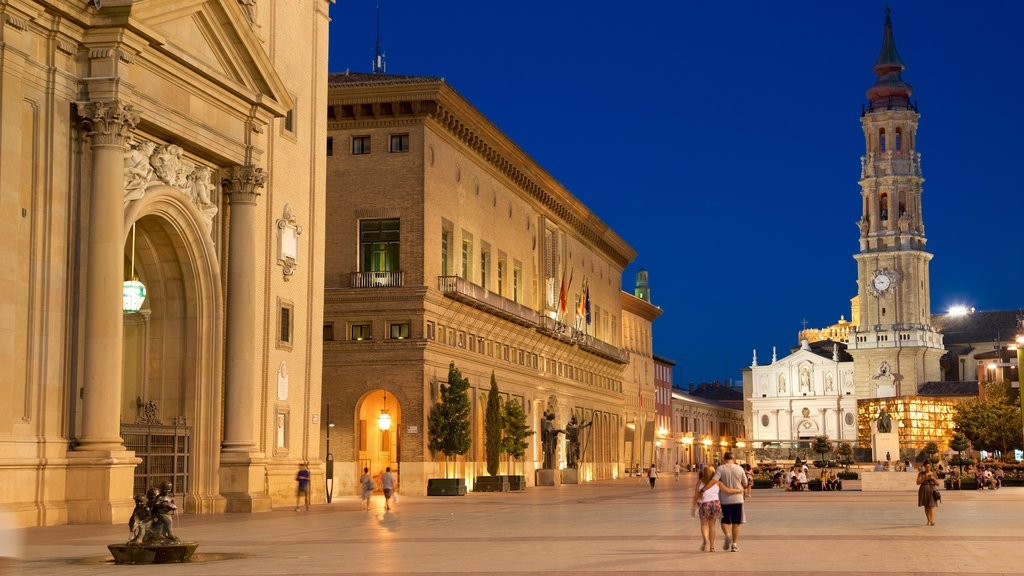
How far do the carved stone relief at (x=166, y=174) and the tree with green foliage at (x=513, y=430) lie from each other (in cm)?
3499

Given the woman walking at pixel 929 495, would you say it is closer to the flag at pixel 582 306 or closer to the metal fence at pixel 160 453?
the metal fence at pixel 160 453

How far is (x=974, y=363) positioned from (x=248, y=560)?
7204 inches

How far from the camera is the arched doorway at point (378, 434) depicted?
65.0 metres

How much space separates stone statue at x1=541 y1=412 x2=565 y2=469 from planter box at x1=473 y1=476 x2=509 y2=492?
1678 centimetres

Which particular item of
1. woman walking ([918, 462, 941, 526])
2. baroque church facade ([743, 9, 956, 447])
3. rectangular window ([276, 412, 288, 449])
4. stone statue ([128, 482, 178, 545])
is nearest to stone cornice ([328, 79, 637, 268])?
rectangular window ([276, 412, 288, 449])

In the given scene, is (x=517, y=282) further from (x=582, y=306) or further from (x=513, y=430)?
(x=582, y=306)

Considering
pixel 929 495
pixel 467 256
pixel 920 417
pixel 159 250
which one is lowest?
pixel 929 495

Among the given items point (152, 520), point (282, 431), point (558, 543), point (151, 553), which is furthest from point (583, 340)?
point (151, 553)

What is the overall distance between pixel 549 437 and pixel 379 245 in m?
24.5

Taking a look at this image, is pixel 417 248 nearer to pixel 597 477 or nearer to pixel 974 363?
pixel 597 477

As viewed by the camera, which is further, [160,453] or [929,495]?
[160,453]

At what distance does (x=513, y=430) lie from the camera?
7250 centimetres

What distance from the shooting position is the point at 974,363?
629ft

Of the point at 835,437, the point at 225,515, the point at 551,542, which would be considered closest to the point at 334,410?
the point at 225,515
